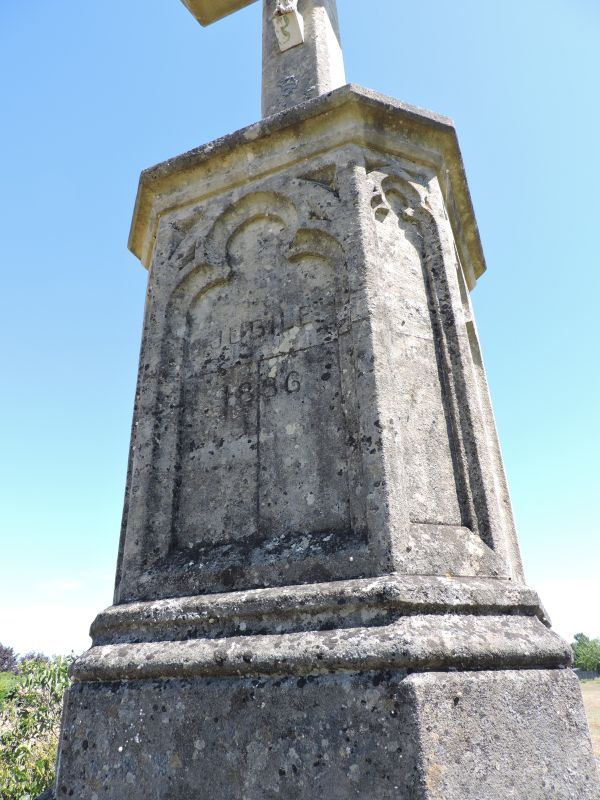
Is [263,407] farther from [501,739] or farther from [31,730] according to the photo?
[31,730]

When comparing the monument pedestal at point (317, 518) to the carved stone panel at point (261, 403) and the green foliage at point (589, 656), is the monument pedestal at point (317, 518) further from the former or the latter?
the green foliage at point (589, 656)

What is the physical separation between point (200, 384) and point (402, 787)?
2.44 m

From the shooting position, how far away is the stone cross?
445 cm

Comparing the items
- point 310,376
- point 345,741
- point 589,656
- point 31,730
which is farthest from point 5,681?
point 589,656

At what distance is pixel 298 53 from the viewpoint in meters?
4.67

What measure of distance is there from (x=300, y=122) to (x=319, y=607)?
325 cm

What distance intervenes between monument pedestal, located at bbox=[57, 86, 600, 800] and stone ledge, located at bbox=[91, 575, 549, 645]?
0.01m

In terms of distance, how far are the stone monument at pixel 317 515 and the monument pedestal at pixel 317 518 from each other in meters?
0.01

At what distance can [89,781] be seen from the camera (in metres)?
2.38

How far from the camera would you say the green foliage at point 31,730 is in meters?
5.20

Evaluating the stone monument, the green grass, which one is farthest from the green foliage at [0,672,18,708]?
the stone monument

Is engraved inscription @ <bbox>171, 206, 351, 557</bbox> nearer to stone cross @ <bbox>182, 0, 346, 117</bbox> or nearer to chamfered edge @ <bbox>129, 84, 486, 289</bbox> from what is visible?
chamfered edge @ <bbox>129, 84, 486, 289</bbox>

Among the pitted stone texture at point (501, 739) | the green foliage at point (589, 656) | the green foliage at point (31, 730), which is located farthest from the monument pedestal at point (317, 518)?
the green foliage at point (589, 656)

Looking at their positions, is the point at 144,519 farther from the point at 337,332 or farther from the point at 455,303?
the point at 455,303
